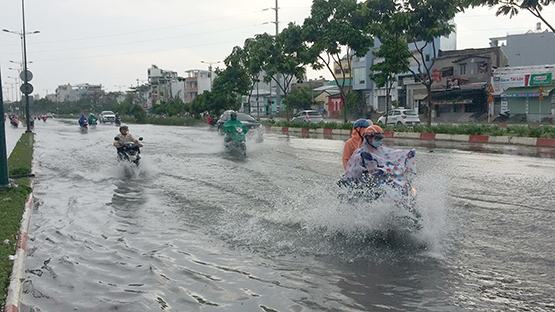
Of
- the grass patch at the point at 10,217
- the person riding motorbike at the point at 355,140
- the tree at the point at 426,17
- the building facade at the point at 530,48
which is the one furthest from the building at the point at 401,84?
the person riding motorbike at the point at 355,140

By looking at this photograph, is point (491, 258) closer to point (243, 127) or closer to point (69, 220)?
point (69, 220)

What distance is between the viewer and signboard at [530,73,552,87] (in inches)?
1763

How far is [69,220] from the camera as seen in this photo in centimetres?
1026

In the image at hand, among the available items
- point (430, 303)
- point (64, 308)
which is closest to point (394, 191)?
point (430, 303)

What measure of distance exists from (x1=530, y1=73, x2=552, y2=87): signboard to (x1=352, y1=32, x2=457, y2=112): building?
10546mm

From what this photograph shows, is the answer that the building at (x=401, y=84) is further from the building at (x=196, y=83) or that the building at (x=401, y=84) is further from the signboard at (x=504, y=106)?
the building at (x=196, y=83)

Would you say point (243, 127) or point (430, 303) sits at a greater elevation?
point (243, 127)

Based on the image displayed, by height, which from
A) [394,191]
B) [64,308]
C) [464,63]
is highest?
[464,63]

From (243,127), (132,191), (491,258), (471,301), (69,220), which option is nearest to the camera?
(471,301)

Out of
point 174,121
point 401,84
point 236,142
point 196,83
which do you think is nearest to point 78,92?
point 196,83

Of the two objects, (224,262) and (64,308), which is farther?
(224,262)

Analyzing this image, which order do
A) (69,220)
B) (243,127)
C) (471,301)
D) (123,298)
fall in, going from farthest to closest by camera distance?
1. (243,127)
2. (69,220)
3. (123,298)
4. (471,301)

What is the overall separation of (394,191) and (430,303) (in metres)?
2.04

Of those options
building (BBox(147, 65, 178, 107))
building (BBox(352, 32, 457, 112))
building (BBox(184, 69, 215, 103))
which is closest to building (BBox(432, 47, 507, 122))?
building (BBox(352, 32, 457, 112))
